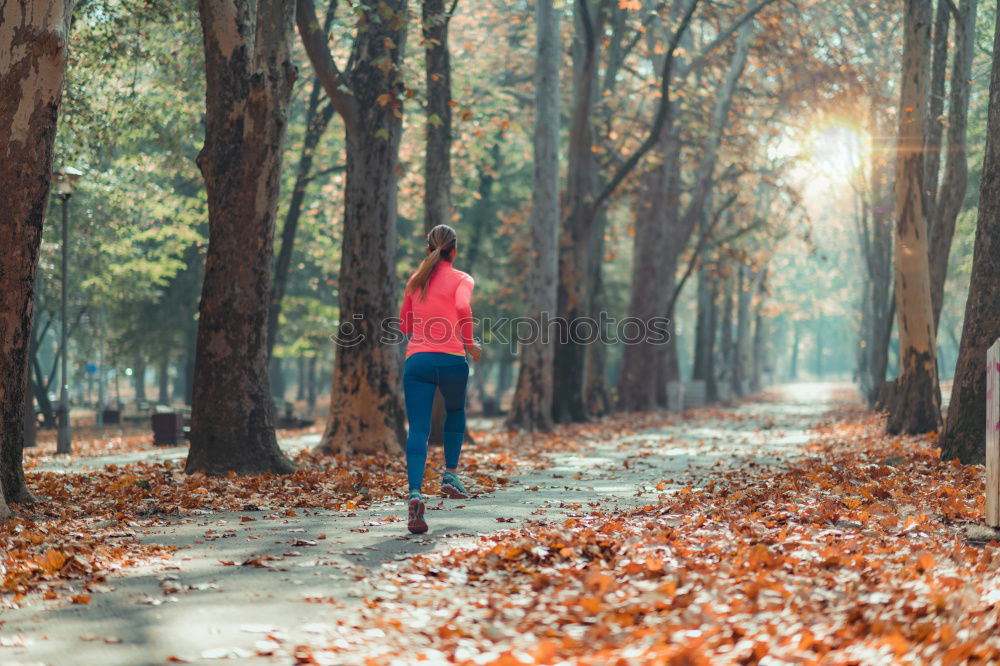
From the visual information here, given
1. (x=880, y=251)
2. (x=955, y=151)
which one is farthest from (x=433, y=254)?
(x=880, y=251)

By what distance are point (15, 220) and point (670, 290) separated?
83.8 feet

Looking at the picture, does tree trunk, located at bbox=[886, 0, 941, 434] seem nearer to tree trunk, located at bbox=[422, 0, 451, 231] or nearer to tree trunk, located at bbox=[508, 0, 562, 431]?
tree trunk, located at bbox=[508, 0, 562, 431]

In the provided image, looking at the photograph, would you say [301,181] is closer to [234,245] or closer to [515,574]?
[234,245]

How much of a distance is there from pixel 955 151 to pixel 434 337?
43.8 feet

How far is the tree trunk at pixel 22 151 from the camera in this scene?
26.5ft

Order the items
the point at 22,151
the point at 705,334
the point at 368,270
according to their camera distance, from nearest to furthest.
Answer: the point at 22,151
the point at 368,270
the point at 705,334

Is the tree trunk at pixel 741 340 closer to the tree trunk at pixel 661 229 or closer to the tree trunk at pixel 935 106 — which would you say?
the tree trunk at pixel 661 229

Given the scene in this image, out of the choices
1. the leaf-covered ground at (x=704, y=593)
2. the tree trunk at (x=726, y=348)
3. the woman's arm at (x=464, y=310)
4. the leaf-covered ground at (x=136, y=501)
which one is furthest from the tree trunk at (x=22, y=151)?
the tree trunk at (x=726, y=348)

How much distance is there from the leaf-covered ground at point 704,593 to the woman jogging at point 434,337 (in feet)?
3.74

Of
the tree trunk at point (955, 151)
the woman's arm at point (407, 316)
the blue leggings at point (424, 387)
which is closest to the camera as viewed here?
the blue leggings at point (424, 387)

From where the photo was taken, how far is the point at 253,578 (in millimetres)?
5977

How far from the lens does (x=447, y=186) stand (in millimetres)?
17172

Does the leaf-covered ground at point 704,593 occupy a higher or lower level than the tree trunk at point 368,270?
lower

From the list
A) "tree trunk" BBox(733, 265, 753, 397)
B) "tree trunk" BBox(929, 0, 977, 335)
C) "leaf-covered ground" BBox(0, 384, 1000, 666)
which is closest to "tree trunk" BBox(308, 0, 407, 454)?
"leaf-covered ground" BBox(0, 384, 1000, 666)
